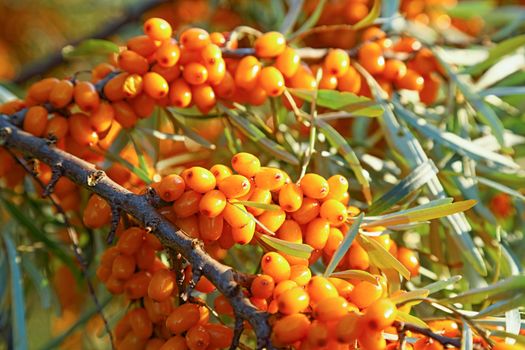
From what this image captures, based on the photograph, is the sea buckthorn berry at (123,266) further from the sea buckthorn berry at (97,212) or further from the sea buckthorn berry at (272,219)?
the sea buckthorn berry at (272,219)

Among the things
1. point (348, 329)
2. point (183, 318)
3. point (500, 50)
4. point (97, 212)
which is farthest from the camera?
point (500, 50)

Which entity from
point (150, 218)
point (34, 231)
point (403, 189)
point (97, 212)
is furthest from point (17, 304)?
point (403, 189)

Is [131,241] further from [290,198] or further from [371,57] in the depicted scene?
[371,57]

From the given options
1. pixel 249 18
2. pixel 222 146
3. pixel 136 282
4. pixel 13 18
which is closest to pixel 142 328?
pixel 136 282

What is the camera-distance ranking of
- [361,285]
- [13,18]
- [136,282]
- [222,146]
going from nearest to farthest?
[361,285], [136,282], [222,146], [13,18]

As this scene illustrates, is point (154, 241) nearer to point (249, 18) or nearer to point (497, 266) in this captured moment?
point (497, 266)

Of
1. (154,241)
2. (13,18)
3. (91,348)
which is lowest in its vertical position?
(91,348)
